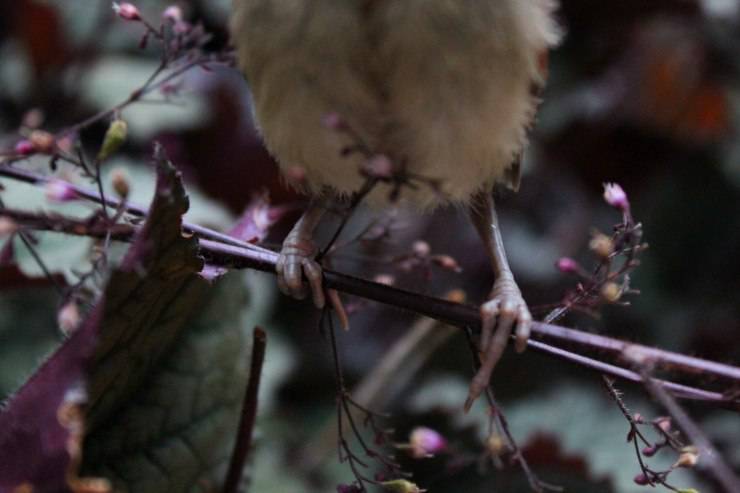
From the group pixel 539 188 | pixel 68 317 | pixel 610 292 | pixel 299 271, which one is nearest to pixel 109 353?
pixel 68 317

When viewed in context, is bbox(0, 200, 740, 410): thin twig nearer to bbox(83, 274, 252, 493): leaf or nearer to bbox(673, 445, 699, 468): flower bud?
bbox(673, 445, 699, 468): flower bud

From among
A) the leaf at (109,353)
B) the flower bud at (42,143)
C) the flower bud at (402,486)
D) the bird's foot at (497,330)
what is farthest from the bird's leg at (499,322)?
the flower bud at (42,143)

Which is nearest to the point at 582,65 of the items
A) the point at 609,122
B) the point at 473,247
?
the point at 609,122

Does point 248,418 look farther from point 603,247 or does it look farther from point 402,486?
point 603,247

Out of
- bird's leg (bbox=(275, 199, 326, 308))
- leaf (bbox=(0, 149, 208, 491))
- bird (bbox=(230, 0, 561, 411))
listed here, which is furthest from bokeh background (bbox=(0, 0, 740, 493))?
leaf (bbox=(0, 149, 208, 491))

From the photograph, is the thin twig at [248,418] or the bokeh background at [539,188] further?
the bokeh background at [539,188]

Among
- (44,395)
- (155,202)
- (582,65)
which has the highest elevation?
(582,65)

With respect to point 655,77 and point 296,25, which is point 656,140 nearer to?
point 655,77

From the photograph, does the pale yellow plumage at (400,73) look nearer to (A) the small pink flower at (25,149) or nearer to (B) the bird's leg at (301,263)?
(B) the bird's leg at (301,263)
